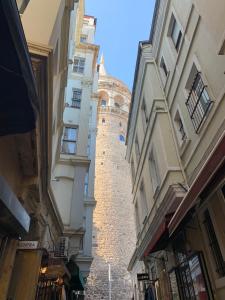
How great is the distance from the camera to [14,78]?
2.75 meters

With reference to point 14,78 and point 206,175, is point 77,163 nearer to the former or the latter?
point 206,175

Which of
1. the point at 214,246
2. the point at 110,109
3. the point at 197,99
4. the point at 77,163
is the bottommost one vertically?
the point at 214,246

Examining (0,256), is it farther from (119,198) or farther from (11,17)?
(119,198)

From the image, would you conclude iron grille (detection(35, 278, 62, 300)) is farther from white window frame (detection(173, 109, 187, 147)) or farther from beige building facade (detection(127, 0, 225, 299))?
white window frame (detection(173, 109, 187, 147))

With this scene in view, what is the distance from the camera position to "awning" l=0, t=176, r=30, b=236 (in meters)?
3.05

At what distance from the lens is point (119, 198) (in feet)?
105

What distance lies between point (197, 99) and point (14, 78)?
5647 mm

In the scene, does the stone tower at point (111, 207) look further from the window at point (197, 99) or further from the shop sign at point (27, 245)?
the window at point (197, 99)

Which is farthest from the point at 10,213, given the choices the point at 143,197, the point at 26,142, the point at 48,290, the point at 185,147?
the point at 143,197

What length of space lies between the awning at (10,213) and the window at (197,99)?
16.1 ft


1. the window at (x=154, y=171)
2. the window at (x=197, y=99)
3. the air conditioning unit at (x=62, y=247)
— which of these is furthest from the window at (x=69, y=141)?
the window at (x=197, y=99)

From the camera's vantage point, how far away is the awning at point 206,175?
383cm

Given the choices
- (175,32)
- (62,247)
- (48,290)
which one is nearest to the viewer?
(48,290)

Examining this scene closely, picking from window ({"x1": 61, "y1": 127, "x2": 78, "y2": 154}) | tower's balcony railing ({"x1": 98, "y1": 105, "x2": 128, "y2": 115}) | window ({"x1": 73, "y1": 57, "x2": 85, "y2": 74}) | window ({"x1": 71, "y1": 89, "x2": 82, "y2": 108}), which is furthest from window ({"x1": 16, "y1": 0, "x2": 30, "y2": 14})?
tower's balcony railing ({"x1": 98, "y1": 105, "x2": 128, "y2": 115})
